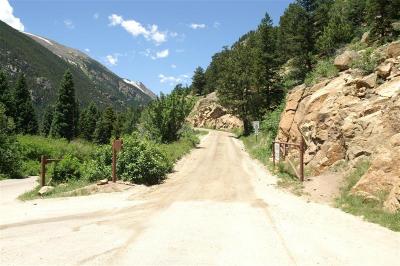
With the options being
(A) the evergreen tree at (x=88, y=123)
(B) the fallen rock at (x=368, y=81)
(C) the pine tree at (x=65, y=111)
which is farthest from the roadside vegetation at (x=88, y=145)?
(B) the fallen rock at (x=368, y=81)

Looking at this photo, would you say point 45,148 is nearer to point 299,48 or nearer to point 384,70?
point 299,48

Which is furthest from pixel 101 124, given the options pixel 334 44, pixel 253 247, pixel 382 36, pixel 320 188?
pixel 253 247

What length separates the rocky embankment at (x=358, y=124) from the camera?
13469 millimetres

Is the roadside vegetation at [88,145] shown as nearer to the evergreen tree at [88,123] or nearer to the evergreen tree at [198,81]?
the evergreen tree at [88,123]

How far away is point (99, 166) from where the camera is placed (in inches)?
802

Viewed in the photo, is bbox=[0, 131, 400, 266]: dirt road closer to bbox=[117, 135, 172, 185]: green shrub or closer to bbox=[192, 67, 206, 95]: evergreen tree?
bbox=[117, 135, 172, 185]: green shrub

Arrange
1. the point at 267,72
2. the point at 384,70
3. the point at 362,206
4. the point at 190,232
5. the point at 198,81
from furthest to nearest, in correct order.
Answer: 1. the point at 198,81
2. the point at 267,72
3. the point at 384,70
4. the point at 362,206
5. the point at 190,232

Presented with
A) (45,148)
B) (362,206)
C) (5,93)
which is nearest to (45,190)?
(362,206)

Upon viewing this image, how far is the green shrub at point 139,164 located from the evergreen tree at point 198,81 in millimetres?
91525

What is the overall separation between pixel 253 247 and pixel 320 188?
780 cm

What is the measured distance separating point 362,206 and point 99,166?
1182 cm

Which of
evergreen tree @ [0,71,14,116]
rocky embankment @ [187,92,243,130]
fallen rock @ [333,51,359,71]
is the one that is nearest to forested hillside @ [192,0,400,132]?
fallen rock @ [333,51,359,71]

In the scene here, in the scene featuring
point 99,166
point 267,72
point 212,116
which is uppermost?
point 267,72

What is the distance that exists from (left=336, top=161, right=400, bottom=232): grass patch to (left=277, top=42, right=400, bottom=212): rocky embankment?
0.70 ft
